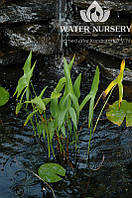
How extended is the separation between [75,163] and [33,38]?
227cm

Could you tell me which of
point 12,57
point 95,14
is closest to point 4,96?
point 12,57

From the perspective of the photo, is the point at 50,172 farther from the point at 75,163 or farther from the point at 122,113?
the point at 122,113

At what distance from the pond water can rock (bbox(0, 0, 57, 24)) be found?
1561 millimetres

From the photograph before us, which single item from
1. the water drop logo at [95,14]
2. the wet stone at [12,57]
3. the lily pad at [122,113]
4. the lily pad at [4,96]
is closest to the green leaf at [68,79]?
the lily pad at [122,113]

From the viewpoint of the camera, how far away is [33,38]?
4.10 metres

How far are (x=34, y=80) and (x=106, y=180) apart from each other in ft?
6.46

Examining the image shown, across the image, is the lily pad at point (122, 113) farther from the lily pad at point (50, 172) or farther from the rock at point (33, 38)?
the rock at point (33, 38)

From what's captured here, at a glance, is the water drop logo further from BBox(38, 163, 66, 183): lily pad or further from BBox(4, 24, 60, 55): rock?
BBox(38, 163, 66, 183): lily pad

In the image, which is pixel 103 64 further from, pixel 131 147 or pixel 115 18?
pixel 131 147

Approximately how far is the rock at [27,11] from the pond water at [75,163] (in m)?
1.56

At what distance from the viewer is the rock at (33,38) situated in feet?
13.4

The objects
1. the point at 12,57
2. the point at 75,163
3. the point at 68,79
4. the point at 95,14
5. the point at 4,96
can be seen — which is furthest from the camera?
the point at 12,57

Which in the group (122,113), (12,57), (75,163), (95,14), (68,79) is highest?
(95,14)

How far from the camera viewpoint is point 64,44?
4301mm
